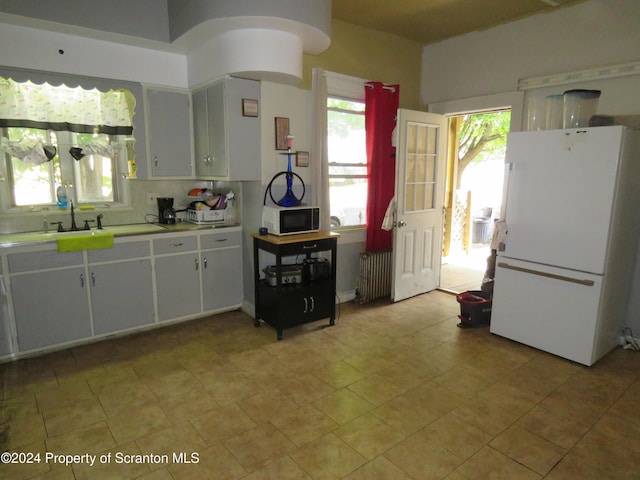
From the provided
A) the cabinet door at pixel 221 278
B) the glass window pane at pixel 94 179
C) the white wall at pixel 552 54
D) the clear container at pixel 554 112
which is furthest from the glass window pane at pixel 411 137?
the glass window pane at pixel 94 179

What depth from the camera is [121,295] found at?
3354 mm

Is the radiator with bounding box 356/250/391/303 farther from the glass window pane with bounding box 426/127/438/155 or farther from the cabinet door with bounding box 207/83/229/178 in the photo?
the cabinet door with bounding box 207/83/229/178

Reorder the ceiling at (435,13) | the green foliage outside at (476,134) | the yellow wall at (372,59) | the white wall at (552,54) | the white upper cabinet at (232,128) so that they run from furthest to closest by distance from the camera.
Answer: the green foliage outside at (476,134) < the yellow wall at (372,59) < the ceiling at (435,13) < the white upper cabinet at (232,128) < the white wall at (552,54)

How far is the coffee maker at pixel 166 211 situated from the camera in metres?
3.84


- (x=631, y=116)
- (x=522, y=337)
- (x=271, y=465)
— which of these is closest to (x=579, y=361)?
(x=522, y=337)

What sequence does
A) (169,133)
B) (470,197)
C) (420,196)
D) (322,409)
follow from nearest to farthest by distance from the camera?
(322,409)
(169,133)
(420,196)
(470,197)

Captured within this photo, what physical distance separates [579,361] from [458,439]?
4.83ft

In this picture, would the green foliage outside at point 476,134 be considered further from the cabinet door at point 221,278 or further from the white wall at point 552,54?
the cabinet door at point 221,278

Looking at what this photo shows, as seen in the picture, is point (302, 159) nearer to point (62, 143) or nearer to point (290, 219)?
point (290, 219)

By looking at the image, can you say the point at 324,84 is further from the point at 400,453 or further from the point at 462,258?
the point at 462,258

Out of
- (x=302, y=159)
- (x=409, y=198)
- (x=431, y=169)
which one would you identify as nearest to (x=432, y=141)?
(x=431, y=169)

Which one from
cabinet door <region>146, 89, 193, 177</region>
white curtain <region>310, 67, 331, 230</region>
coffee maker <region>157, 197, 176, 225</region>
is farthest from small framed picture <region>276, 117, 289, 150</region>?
coffee maker <region>157, 197, 176, 225</region>

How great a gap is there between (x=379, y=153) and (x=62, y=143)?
3006 mm

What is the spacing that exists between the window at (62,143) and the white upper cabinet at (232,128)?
743 millimetres
